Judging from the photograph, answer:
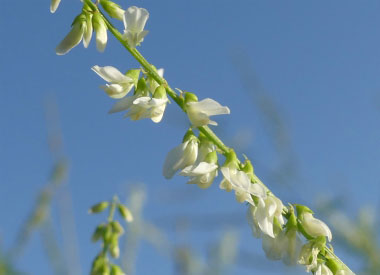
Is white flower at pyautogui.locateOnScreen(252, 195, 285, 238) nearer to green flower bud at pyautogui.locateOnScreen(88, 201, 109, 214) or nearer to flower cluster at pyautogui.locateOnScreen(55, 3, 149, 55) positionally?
flower cluster at pyautogui.locateOnScreen(55, 3, 149, 55)

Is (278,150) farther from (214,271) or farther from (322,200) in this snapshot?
(214,271)

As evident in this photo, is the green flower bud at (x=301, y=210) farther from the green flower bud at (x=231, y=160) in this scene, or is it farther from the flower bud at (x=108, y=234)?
the flower bud at (x=108, y=234)

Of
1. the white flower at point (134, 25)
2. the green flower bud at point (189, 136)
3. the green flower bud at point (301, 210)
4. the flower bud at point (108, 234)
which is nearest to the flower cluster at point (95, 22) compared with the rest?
the white flower at point (134, 25)

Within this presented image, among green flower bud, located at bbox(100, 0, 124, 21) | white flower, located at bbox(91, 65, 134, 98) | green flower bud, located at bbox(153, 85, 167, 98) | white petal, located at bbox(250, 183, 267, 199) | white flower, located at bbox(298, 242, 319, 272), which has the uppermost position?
green flower bud, located at bbox(100, 0, 124, 21)

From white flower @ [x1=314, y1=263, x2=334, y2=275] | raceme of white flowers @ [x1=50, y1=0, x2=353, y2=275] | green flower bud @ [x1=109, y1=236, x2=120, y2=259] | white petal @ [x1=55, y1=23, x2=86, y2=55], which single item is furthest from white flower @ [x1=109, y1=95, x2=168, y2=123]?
green flower bud @ [x1=109, y1=236, x2=120, y2=259]

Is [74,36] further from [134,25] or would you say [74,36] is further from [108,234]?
[108,234]

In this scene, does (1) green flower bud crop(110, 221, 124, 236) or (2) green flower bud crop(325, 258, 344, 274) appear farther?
(1) green flower bud crop(110, 221, 124, 236)

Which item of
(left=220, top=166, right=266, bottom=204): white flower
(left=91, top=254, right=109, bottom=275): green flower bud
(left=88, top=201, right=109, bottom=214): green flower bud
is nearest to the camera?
(left=220, top=166, right=266, bottom=204): white flower
